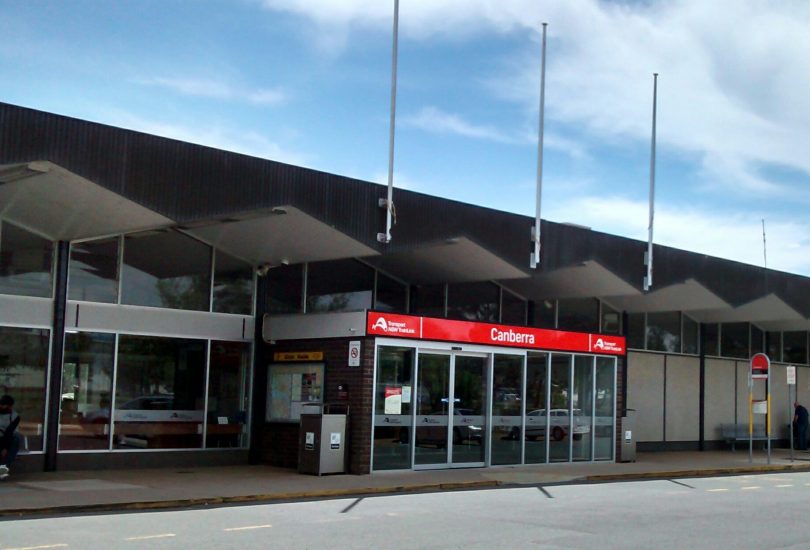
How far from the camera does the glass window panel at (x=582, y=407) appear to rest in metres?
24.1

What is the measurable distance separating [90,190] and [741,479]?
1512cm

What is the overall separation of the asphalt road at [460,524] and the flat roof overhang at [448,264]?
5964mm

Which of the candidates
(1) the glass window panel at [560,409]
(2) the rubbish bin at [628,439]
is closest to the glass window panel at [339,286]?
(1) the glass window panel at [560,409]

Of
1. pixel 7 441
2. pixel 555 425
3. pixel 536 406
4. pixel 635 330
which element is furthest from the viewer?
pixel 635 330

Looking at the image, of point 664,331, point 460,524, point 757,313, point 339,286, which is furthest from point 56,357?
point 757,313

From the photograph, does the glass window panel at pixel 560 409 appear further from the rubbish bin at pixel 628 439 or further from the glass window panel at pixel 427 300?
the glass window panel at pixel 427 300

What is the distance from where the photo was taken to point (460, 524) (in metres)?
13.0

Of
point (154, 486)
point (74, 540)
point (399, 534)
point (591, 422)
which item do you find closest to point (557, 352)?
point (591, 422)

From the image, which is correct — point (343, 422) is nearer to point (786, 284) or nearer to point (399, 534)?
point (399, 534)

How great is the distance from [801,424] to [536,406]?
13.8 metres

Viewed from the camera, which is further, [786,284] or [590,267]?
[786,284]

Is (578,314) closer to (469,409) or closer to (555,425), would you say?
(555,425)

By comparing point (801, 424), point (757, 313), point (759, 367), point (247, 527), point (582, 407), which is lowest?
point (247, 527)

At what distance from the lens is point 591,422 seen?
24.4 metres
